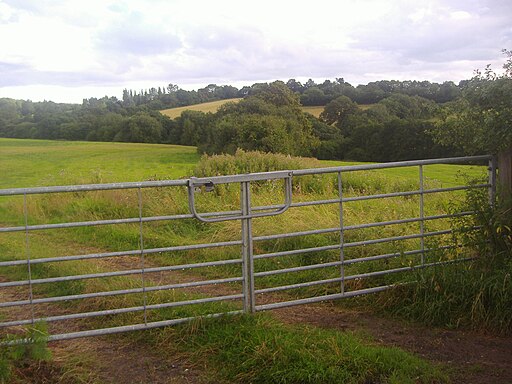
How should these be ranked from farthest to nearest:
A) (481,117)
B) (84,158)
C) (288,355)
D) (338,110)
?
(338,110) < (84,158) < (481,117) < (288,355)

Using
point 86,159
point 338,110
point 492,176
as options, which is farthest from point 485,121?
point 338,110

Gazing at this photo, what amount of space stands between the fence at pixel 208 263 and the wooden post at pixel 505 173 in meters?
0.15

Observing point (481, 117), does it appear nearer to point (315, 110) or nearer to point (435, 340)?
point (435, 340)

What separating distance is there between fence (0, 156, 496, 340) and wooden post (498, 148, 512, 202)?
0.15 metres

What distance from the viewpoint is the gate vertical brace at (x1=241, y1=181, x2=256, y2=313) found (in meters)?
5.36

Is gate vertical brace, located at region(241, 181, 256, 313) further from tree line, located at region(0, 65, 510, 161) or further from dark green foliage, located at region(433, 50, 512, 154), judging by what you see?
tree line, located at region(0, 65, 510, 161)

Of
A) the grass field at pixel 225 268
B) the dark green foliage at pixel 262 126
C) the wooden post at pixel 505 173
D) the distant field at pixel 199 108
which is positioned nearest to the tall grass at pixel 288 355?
the grass field at pixel 225 268

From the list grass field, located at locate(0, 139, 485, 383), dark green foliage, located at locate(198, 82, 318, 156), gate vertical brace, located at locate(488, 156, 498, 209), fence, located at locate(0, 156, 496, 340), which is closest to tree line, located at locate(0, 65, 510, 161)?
dark green foliage, located at locate(198, 82, 318, 156)

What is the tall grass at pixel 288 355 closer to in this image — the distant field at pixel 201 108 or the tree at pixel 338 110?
the distant field at pixel 201 108

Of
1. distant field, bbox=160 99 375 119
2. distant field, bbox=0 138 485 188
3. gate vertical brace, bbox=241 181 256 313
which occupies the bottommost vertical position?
distant field, bbox=0 138 485 188

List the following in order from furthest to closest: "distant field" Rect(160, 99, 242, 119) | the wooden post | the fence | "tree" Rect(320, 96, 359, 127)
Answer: "tree" Rect(320, 96, 359, 127), "distant field" Rect(160, 99, 242, 119), the wooden post, the fence

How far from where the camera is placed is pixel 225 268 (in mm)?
7883

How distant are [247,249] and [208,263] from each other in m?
0.44

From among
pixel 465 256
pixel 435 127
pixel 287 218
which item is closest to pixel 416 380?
pixel 465 256
